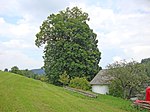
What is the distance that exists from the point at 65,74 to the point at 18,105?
34.4m

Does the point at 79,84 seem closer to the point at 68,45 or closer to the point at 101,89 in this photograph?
the point at 101,89

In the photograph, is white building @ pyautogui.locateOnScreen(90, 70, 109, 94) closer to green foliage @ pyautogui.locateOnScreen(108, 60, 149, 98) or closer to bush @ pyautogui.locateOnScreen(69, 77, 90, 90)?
bush @ pyautogui.locateOnScreen(69, 77, 90, 90)

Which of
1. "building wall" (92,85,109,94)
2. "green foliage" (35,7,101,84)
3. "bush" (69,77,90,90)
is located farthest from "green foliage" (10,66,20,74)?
"bush" (69,77,90,90)

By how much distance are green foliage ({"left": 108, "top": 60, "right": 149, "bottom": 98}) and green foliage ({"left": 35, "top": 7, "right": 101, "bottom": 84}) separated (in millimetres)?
12238

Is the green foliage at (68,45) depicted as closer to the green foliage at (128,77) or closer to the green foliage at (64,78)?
the green foliage at (64,78)

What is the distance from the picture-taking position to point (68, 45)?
56.9m

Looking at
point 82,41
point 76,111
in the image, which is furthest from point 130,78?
point 76,111

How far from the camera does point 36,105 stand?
20516mm

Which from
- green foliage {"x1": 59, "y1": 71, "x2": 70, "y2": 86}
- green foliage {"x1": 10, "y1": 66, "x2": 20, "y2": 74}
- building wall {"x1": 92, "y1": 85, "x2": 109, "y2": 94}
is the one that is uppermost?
green foliage {"x1": 10, "y1": 66, "x2": 20, "y2": 74}

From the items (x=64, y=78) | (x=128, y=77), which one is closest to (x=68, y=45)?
(x=64, y=78)

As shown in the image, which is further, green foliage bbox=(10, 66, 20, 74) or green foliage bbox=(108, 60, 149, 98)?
green foliage bbox=(10, 66, 20, 74)

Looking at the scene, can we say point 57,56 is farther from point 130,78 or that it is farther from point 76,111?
point 76,111

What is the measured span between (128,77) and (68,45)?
1776cm

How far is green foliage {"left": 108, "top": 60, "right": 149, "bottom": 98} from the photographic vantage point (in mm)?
42112
